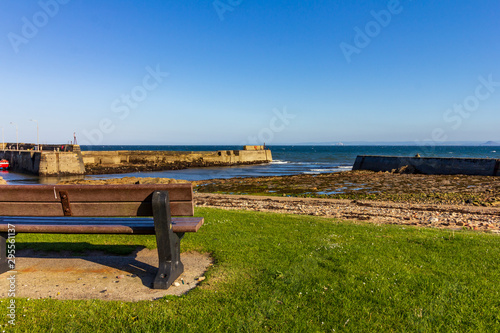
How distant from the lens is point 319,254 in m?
5.73

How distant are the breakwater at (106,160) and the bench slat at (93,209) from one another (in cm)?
3952

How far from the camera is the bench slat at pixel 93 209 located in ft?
15.6

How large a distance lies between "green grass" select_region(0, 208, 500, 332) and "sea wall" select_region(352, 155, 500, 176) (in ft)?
103

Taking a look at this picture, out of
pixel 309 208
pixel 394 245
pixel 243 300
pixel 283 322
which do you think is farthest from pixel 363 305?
pixel 309 208

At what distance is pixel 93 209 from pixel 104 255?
1682 millimetres

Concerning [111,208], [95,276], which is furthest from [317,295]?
[95,276]

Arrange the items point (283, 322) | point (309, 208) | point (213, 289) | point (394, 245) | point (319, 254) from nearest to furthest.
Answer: point (283, 322) < point (213, 289) < point (319, 254) < point (394, 245) < point (309, 208)

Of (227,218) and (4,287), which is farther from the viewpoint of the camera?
(227,218)

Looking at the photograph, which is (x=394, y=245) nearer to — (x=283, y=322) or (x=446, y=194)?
(x=283, y=322)

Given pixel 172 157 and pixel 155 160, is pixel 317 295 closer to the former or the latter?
pixel 155 160

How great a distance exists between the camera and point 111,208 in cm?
481

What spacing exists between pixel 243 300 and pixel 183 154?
5775cm

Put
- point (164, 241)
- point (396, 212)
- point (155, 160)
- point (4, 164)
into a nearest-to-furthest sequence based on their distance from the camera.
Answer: point (164, 241)
point (396, 212)
point (4, 164)
point (155, 160)

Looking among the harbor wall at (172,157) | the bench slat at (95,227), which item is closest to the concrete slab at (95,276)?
the bench slat at (95,227)
